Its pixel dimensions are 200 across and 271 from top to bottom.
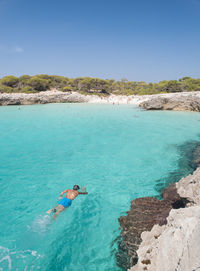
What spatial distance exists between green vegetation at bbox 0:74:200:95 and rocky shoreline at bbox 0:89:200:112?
653 cm

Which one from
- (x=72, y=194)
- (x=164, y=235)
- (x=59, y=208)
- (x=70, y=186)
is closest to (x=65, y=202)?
(x=59, y=208)

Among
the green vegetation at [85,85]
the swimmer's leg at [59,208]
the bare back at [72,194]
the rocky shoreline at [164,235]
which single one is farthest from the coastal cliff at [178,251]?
the green vegetation at [85,85]

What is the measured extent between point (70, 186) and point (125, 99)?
45047mm

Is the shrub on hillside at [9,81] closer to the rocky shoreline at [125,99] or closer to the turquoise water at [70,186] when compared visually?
the rocky shoreline at [125,99]

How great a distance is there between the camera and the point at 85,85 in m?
58.0

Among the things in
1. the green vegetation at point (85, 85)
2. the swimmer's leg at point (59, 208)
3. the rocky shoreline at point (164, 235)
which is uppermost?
the green vegetation at point (85, 85)

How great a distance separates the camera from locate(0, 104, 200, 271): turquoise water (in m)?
4.38

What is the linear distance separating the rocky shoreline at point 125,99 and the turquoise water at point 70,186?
1667 cm

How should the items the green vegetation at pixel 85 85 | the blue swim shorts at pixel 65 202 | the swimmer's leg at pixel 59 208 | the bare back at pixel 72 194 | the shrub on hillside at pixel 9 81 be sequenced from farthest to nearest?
the shrub on hillside at pixel 9 81 < the green vegetation at pixel 85 85 < the bare back at pixel 72 194 < the blue swim shorts at pixel 65 202 < the swimmer's leg at pixel 59 208

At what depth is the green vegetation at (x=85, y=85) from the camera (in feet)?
148

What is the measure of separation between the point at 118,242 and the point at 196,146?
34.7 ft

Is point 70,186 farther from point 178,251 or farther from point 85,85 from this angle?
point 85,85

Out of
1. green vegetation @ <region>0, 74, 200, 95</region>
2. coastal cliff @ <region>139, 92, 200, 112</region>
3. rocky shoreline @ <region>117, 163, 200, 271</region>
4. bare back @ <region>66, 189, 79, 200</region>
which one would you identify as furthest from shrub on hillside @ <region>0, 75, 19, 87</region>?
rocky shoreline @ <region>117, 163, 200, 271</region>

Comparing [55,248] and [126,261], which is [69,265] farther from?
[126,261]
